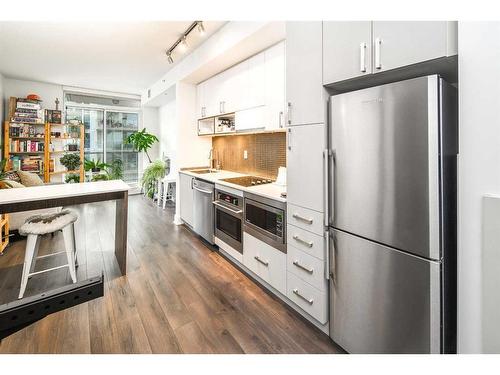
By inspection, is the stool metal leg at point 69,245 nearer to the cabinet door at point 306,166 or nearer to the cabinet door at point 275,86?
the cabinet door at point 306,166

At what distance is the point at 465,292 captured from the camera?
1.16 meters

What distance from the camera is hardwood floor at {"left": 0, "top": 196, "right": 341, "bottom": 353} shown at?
1.69 meters

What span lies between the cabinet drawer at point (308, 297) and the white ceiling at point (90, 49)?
2.88 metres

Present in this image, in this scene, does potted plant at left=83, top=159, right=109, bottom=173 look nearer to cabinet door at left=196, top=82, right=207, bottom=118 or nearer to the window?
the window

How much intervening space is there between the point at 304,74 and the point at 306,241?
118 cm

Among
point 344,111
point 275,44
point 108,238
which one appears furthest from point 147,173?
point 344,111

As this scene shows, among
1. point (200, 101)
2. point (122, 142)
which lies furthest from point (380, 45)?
point (122, 142)

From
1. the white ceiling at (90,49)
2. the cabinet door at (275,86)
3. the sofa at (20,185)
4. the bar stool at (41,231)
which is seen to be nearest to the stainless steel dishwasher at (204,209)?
the cabinet door at (275,86)

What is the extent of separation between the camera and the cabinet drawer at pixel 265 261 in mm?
2119

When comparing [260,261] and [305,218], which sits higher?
[305,218]

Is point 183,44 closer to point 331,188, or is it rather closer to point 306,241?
point 331,188

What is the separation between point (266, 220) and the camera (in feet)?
7.53

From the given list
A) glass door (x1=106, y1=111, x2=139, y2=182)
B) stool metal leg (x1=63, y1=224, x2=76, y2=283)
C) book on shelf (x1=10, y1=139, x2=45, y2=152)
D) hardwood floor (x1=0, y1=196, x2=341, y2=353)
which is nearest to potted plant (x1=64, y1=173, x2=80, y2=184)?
book on shelf (x1=10, y1=139, x2=45, y2=152)

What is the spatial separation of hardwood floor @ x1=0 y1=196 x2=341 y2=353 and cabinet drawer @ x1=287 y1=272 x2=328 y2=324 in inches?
5.4
